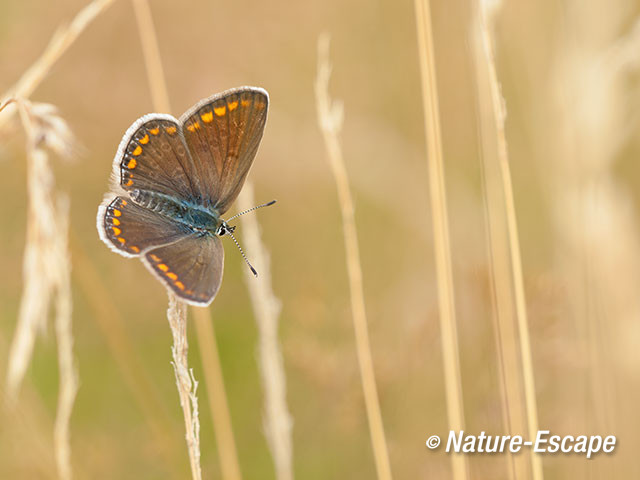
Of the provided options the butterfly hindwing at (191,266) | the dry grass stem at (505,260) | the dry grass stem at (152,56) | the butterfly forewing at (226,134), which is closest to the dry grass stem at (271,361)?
the butterfly hindwing at (191,266)

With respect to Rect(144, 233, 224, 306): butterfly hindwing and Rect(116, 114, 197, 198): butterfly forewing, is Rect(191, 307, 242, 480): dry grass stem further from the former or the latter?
Rect(116, 114, 197, 198): butterfly forewing

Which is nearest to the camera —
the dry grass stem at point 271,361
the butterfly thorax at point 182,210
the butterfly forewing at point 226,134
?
the dry grass stem at point 271,361

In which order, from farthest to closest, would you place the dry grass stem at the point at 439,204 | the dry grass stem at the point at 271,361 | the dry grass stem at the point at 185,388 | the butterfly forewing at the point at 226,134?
the butterfly forewing at the point at 226,134 < the dry grass stem at the point at 271,361 < the dry grass stem at the point at 439,204 < the dry grass stem at the point at 185,388

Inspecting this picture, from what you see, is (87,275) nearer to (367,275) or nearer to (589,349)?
(589,349)

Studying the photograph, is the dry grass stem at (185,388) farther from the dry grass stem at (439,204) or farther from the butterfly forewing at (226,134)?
the butterfly forewing at (226,134)

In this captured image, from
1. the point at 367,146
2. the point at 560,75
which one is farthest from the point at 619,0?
the point at 367,146

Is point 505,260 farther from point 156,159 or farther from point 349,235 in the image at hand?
point 156,159

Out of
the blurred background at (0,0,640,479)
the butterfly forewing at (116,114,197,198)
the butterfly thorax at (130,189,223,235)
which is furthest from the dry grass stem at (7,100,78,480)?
the butterfly thorax at (130,189,223,235)

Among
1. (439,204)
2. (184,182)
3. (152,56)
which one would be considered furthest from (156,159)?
(439,204)
